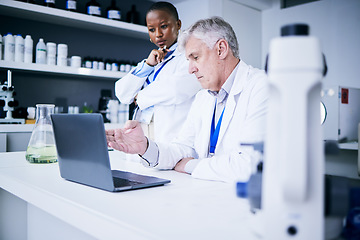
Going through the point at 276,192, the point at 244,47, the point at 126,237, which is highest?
the point at 244,47

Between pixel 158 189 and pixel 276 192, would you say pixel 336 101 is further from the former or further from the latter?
pixel 276 192

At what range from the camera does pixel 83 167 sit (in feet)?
3.21

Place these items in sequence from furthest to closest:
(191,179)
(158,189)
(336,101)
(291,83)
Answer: (336,101)
(191,179)
(158,189)
(291,83)

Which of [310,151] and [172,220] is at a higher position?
[310,151]

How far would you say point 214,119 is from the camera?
1573 millimetres

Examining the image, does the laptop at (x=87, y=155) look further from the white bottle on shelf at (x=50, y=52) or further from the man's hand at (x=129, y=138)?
the white bottle on shelf at (x=50, y=52)

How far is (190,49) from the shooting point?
153 cm

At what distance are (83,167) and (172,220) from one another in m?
0.44

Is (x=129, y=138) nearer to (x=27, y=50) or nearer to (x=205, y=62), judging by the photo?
(x=205, y=62)

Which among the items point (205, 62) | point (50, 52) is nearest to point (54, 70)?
point (50, 52)

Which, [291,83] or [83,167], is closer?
[291,83]

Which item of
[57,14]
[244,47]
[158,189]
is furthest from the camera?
[244,47]

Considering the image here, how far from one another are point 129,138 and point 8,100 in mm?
1708

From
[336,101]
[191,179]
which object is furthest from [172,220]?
[336,101]
